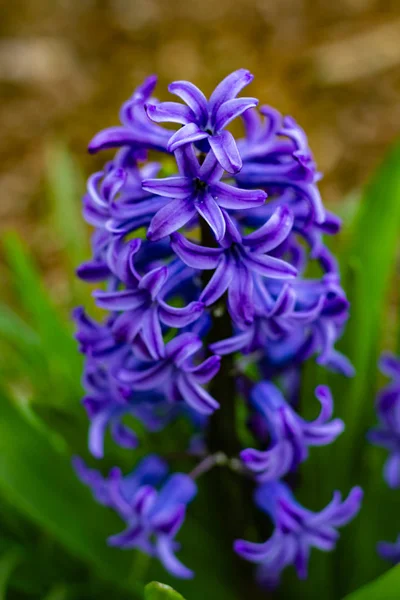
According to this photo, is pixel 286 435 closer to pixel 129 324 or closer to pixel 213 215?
pixel 129 324

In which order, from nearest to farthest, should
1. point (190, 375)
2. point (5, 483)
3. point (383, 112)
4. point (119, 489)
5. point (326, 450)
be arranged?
point (190, 375), point (119, 489), point (5, 483), point (326, 450), point (383, 112)

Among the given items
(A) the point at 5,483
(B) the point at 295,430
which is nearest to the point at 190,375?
(B) the point at 295,430

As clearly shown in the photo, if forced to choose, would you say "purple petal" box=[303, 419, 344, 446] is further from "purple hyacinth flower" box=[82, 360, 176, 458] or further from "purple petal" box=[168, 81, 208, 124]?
"purple petal" box=[168, 81, 208, 124]

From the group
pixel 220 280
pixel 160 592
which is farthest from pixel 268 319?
pixel 160 592

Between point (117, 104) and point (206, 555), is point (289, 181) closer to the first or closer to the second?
point (206, 555)

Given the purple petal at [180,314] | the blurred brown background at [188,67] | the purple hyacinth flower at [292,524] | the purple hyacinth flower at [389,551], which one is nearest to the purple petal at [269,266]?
the purple petal at [180,314]

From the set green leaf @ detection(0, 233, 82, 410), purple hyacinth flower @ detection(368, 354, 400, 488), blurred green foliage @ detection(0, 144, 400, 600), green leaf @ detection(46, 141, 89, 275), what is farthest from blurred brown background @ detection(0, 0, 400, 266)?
purple hyacinth flower @ detection(368, 354, 400, 488)

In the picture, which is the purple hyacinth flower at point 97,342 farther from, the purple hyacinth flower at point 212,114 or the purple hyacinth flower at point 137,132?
the purple hyacinth flower at point 212,114
